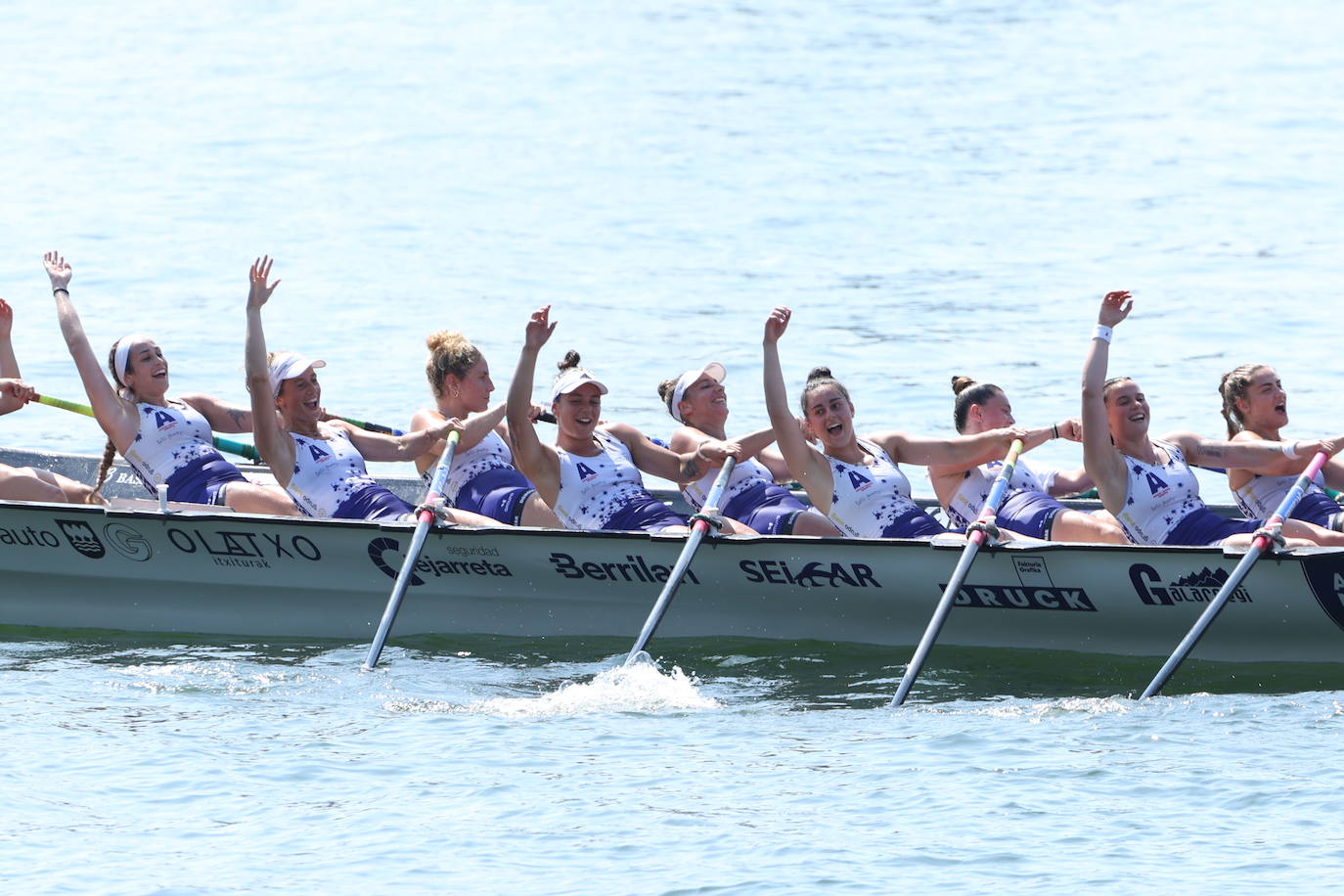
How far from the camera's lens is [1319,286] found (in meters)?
25.6

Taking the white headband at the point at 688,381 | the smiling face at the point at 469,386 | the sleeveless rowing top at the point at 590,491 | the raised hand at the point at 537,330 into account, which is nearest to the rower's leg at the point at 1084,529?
the white headband at the point at 688,381

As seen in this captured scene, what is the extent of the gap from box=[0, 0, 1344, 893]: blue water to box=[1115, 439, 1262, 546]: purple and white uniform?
2.44ft

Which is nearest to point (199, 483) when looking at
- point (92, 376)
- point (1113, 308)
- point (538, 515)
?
point (92, 376)

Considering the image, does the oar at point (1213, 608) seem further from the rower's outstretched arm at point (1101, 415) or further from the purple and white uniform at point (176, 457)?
the purple and white uniform at point (176, 457)

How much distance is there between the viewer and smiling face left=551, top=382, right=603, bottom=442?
10.4m

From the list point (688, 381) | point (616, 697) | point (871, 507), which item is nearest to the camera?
point (616, 697)

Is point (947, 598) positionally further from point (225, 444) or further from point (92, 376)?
point (225, 444)

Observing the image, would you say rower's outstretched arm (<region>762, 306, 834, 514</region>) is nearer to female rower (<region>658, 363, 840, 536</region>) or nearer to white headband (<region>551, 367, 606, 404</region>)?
female rower (<region>658, 363, 840, 536</region>)

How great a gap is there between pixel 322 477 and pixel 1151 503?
4.48m

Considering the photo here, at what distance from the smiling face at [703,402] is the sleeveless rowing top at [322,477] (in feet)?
6.07

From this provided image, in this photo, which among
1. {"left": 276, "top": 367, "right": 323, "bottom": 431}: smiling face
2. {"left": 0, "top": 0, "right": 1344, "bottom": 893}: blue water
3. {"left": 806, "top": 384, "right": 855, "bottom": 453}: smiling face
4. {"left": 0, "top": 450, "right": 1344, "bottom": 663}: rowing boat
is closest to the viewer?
{"left": 0, "top": 0, "right": 1344, "bottom": 893}: blue water

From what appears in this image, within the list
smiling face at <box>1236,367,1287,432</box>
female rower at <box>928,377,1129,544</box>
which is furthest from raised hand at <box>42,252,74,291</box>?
smiling face at <box>1236,367,1287,432</box>

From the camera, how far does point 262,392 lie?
995 centimetres

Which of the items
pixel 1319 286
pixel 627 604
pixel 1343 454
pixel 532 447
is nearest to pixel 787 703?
pixel 627 604
